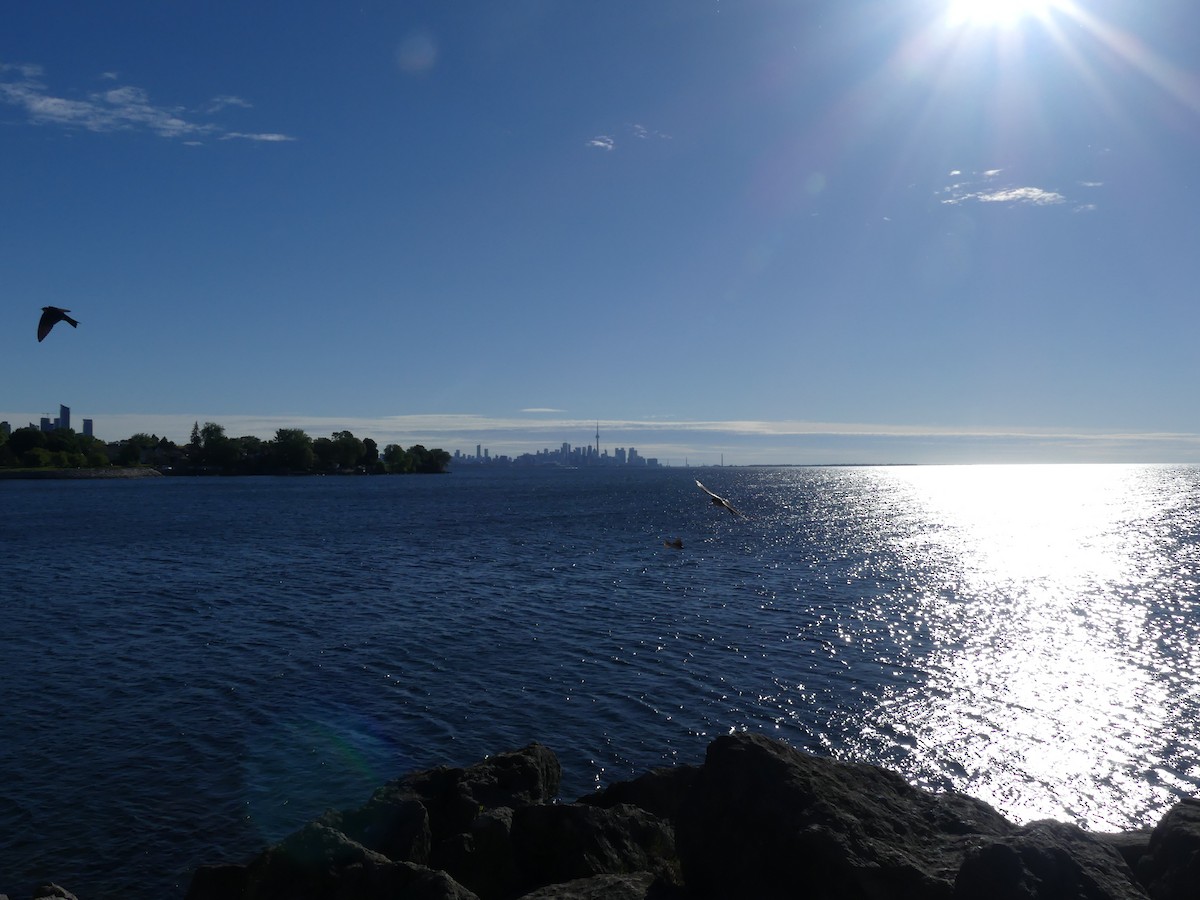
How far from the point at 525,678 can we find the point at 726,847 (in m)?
17.5

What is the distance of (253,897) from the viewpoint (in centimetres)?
1142

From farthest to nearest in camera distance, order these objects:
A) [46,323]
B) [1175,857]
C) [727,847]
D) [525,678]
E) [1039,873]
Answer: [525,678] < [46,323] < [1175,857] < [727,847] < [1039,873]

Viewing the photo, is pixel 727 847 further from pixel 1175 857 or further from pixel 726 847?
pixel 1175 857

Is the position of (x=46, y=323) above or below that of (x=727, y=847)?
above

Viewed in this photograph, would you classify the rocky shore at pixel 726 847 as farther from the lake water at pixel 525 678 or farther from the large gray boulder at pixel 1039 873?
the lake water at pixel 525 678

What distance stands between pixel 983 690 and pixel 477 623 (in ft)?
65.0

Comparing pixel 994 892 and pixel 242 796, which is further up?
pixel 994 892

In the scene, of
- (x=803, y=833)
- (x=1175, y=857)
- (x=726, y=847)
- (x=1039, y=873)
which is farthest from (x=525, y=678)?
(x=1039, y=873)

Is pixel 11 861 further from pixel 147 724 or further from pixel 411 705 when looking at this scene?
pixel 411 705

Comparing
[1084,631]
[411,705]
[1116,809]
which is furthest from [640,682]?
[1084,631]

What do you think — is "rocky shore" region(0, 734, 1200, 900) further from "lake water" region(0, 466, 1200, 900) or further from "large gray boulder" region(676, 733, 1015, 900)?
"lake water" region(0, 466, 1200, 900)

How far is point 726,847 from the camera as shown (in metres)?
10.2

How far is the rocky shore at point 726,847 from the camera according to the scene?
9398mm

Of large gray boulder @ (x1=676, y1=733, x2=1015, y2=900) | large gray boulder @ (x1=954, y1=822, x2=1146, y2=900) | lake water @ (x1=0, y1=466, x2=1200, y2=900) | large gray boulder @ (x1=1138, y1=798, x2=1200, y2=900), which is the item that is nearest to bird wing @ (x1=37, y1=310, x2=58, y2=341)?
lake water @ (x1=0, y1=466, x2=1200, y2=900)
